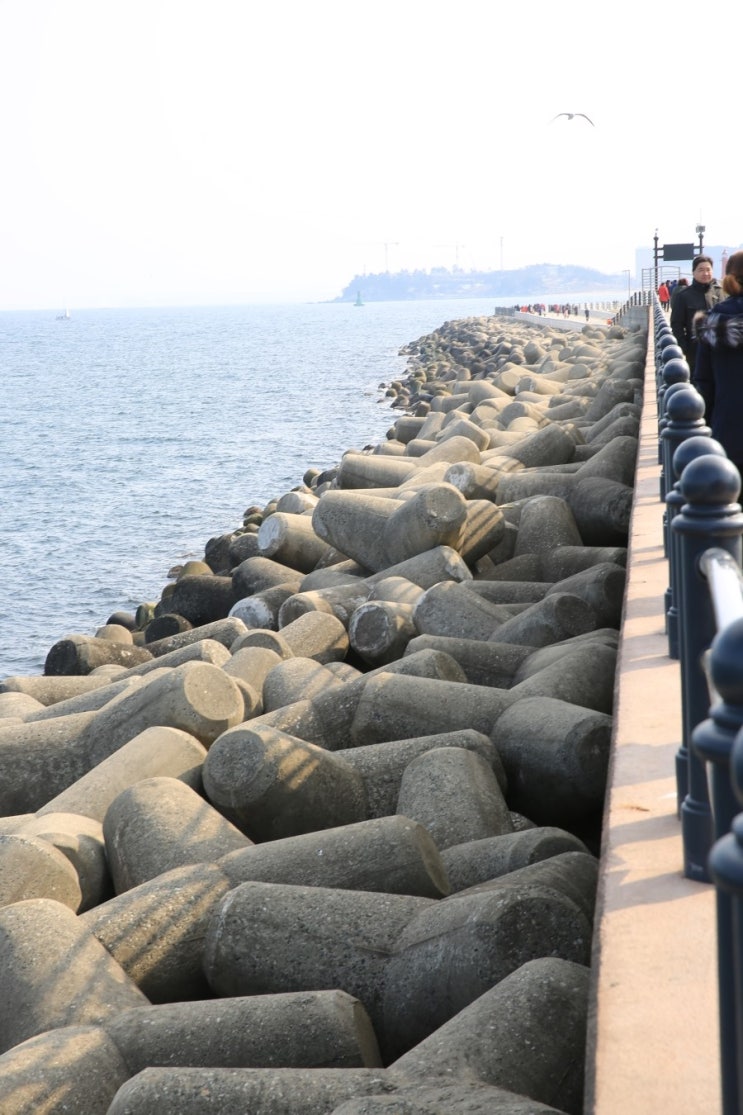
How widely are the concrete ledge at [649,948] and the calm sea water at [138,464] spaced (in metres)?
12.1

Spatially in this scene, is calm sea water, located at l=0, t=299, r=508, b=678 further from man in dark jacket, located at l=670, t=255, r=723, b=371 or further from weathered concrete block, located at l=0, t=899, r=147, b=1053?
weathered concrete block, located at l=0, t=899, r=147, b=1053

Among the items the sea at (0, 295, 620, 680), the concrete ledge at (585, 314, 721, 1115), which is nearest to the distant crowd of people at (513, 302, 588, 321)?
the sea at (0, 295, 620, 680)

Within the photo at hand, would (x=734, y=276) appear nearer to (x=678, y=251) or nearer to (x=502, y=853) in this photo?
(x=502, y=853)

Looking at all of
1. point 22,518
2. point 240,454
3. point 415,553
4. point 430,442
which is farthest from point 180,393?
point 415,553

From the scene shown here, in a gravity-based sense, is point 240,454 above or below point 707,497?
below

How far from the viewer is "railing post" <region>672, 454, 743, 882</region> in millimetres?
2779

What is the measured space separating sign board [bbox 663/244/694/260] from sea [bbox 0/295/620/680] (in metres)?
10.6

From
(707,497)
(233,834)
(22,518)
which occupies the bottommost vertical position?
(22,518)

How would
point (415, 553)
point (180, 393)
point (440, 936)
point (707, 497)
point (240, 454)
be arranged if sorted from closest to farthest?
1. point (707, 497)
2. point (440, 936)
3. point (415, 553)
4. point (240, 454)
5. point (180, 393)

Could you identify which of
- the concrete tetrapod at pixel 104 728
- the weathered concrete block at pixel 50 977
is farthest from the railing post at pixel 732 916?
the concrete tetrapod at pixel 104 728

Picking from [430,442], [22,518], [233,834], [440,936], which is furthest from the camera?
[22,518]

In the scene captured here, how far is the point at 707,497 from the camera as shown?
280 centimetres

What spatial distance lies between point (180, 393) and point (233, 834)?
198ft

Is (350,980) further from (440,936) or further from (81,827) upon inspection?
(81,827)
